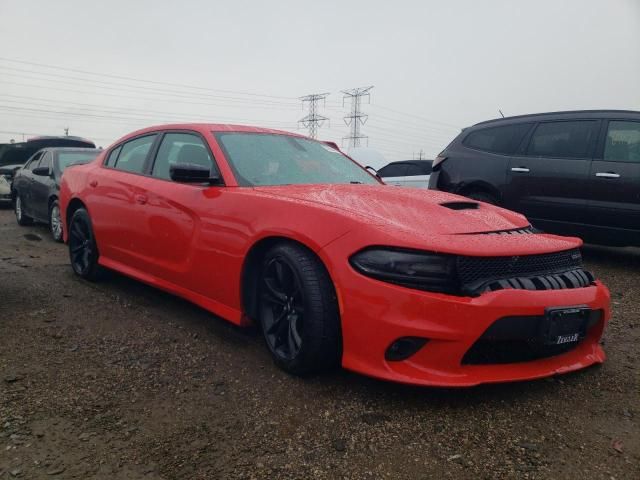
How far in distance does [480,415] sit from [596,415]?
518 mm

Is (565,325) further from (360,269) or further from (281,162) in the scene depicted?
(281,162)

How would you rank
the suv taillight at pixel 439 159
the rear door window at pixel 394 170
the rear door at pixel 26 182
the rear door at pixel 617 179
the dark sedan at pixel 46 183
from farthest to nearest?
the rear door window at pixel 394 170, the rear door at pixel 26 182, the dark sedan at pixel 46 183, the suv taillight at pixel 439 159, the rear door at pixel 617 179

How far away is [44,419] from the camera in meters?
2.25

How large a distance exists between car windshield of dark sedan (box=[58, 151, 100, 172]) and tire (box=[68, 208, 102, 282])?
2.70 m

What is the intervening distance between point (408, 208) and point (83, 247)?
323cm

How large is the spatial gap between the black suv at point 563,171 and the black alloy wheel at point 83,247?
400cm

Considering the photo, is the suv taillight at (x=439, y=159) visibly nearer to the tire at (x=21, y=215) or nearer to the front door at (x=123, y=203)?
the front door at (x=123, y=203)

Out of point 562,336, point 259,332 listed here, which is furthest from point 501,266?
point 259,332

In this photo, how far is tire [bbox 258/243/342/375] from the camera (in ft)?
7.99

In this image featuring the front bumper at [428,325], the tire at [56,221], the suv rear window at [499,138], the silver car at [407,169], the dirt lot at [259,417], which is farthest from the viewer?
the silver car at [407,169]

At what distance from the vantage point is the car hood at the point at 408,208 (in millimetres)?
2494

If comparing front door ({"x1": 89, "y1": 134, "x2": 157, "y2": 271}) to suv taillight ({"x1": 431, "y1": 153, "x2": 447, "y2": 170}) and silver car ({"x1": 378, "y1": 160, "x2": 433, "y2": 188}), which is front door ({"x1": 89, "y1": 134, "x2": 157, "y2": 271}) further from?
silver car ({"x1": 378, "y1": 160, "x2": 433, "y2": 188})

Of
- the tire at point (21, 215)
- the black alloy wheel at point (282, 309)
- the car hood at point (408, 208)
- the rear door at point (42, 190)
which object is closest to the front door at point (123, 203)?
the car hood at point (408, 208)

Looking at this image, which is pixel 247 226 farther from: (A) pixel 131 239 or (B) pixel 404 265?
(A) pixel 131 239
